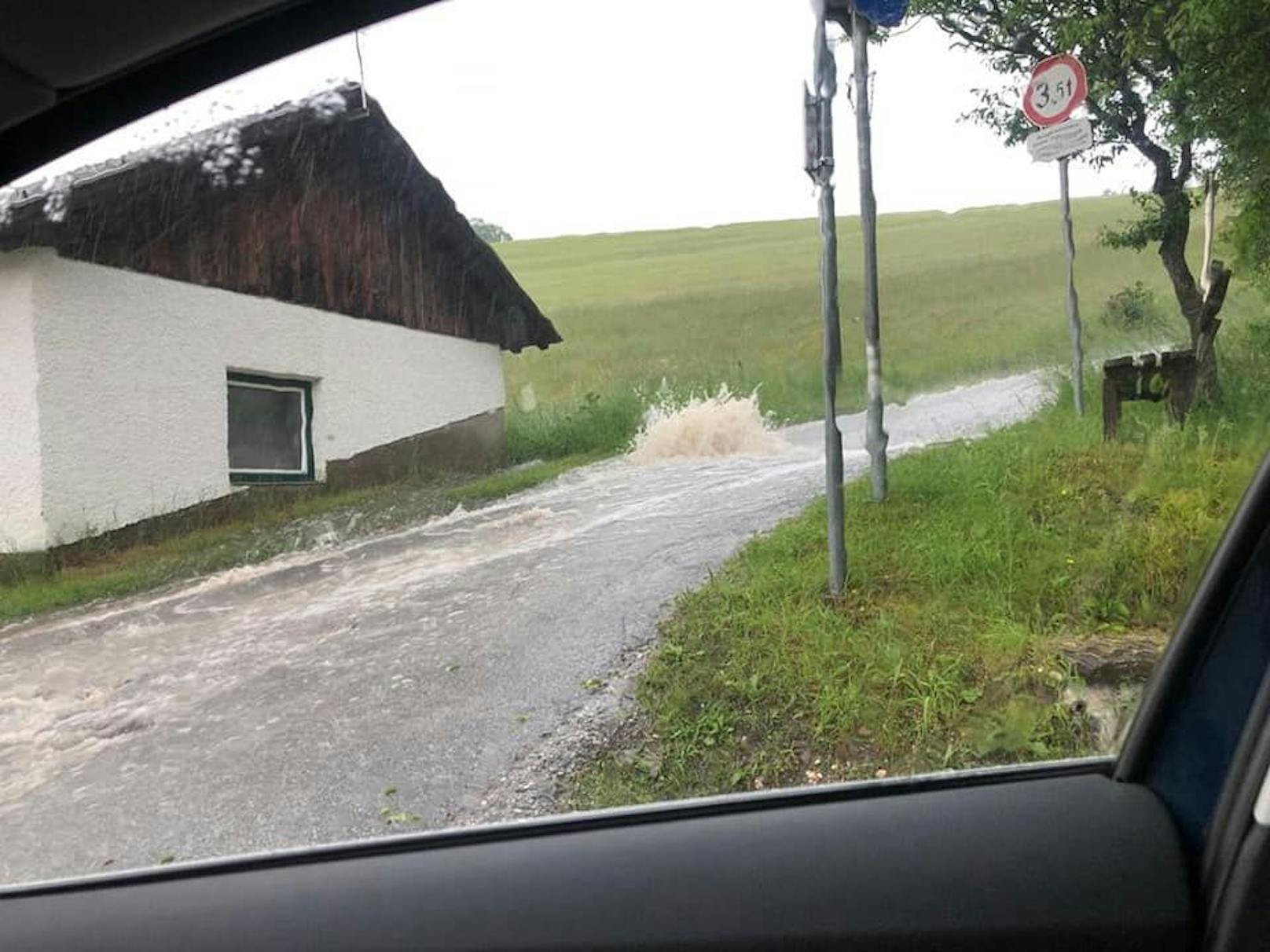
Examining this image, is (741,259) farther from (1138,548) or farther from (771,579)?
(1138,548)

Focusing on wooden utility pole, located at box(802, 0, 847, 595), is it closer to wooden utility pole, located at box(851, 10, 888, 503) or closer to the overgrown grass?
wooden utility pole, located at box(851, 10, 888, 503)

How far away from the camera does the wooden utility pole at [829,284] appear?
2051 mm

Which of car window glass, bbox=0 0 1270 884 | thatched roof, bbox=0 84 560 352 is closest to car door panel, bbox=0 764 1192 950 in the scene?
car window glass, bbox=0 0 1270 884

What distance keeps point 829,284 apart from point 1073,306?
0.47 meters

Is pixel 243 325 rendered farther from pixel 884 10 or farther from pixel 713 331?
pixel 884 10

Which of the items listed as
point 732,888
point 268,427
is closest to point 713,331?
point 268,427

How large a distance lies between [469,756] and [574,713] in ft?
0.68

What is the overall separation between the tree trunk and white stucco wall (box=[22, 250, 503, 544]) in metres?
1.33

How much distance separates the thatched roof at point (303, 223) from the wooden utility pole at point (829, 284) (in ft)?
1.90

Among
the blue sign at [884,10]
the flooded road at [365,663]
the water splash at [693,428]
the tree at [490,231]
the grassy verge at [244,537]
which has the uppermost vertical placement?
the blue sign at [884,10]

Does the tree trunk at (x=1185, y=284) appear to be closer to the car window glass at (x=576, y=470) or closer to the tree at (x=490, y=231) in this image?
the car window glass at (x=576, y=470)

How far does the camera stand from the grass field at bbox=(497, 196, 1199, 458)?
213 cm

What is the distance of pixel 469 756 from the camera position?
1.94 metres

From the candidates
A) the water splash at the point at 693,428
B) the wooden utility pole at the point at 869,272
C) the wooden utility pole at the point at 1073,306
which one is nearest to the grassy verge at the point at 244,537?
the water splash at the point at 693,428
